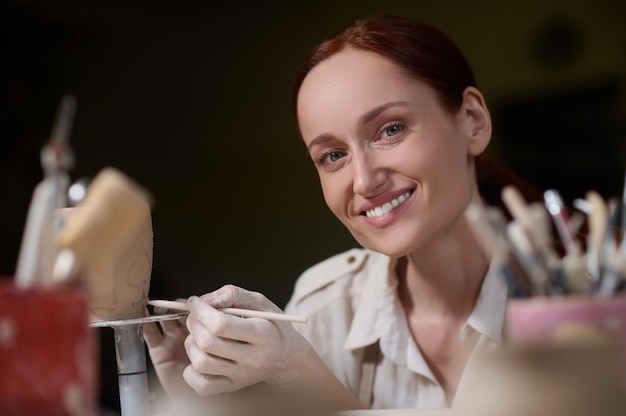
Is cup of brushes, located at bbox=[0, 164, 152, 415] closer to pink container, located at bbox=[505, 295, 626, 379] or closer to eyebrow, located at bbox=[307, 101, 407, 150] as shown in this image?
pink container, located at bbox=[505, 295, 626, 379]

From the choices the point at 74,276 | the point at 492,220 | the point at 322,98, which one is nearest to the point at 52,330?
the point at 74,276

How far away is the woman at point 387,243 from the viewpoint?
1.05 meters

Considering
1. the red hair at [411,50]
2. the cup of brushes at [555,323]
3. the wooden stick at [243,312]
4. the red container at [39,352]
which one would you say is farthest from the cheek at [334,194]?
the red container at [39,352]

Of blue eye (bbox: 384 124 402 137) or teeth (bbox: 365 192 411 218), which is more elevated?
blue eye (bbox: 384 124 402 137)

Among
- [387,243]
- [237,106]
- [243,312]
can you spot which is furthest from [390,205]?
[237,106]

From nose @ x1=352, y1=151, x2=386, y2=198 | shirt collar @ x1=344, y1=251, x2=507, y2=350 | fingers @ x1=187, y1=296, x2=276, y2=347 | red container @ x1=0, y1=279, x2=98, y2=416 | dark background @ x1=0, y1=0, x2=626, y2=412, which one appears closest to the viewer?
red container @ x1=0, y1=279, x2=98, y2=416

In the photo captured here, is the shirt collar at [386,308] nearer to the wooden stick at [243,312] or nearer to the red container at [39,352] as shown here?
the wooden stick at [243,312]

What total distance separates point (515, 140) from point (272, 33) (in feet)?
3.54

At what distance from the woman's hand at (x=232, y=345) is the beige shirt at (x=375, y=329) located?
250 millimetres

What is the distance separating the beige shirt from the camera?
126 centimetres

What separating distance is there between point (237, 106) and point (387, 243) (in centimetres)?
266

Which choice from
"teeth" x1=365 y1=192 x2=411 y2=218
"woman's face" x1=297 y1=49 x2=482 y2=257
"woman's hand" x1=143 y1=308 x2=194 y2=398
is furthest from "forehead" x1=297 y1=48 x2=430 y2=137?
"woman's hand" x1=143 y1=308 x2=194 y2=398

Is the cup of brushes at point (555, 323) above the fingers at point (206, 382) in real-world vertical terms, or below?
above

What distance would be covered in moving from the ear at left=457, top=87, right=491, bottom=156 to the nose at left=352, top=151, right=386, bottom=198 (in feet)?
0.56
